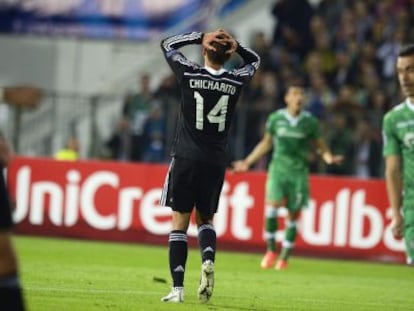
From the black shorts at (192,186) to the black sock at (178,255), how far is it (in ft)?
0.77

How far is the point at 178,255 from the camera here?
37.2ft

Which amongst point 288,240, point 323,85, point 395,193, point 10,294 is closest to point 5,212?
point 10,294

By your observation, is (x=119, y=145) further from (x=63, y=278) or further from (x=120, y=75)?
(x=63, y=278)

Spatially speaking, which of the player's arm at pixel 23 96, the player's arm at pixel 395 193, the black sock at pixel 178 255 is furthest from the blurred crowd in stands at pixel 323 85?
the player's arm at pixel 23 96

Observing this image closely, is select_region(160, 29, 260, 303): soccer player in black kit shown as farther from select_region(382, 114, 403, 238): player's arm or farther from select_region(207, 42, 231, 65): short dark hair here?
select_region(382, 114, 403, 238): player's arm

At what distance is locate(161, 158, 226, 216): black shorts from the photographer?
11.4 meters

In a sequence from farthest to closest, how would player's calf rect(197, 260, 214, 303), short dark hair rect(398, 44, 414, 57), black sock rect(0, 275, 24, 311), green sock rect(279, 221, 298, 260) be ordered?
green sock rect(279, 221, 298, 260) < player's calf rect(197, 260, 214, 303) < short dark hair rect(398, 44, 414, 57) < black sock rect(0, 275, 24, 311)

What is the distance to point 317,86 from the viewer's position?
79.4ft

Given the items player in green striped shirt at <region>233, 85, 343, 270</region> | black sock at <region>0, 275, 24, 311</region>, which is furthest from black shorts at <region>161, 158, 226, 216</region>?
player in green striped shirt at <region>233, 85, 343, 270</region>

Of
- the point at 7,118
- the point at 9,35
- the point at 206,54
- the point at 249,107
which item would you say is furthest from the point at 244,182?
the point at 206,54

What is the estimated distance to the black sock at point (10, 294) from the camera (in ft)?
21.8

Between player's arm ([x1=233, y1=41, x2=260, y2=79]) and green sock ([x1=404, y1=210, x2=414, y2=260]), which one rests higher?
player's arm ([x1=233, y1=41, x2=260, y2=79])

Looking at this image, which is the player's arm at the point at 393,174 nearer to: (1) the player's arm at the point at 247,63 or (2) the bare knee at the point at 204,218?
(1) the player's arm at the point at 247,63

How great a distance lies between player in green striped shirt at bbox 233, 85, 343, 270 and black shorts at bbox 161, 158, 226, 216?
6389mm
